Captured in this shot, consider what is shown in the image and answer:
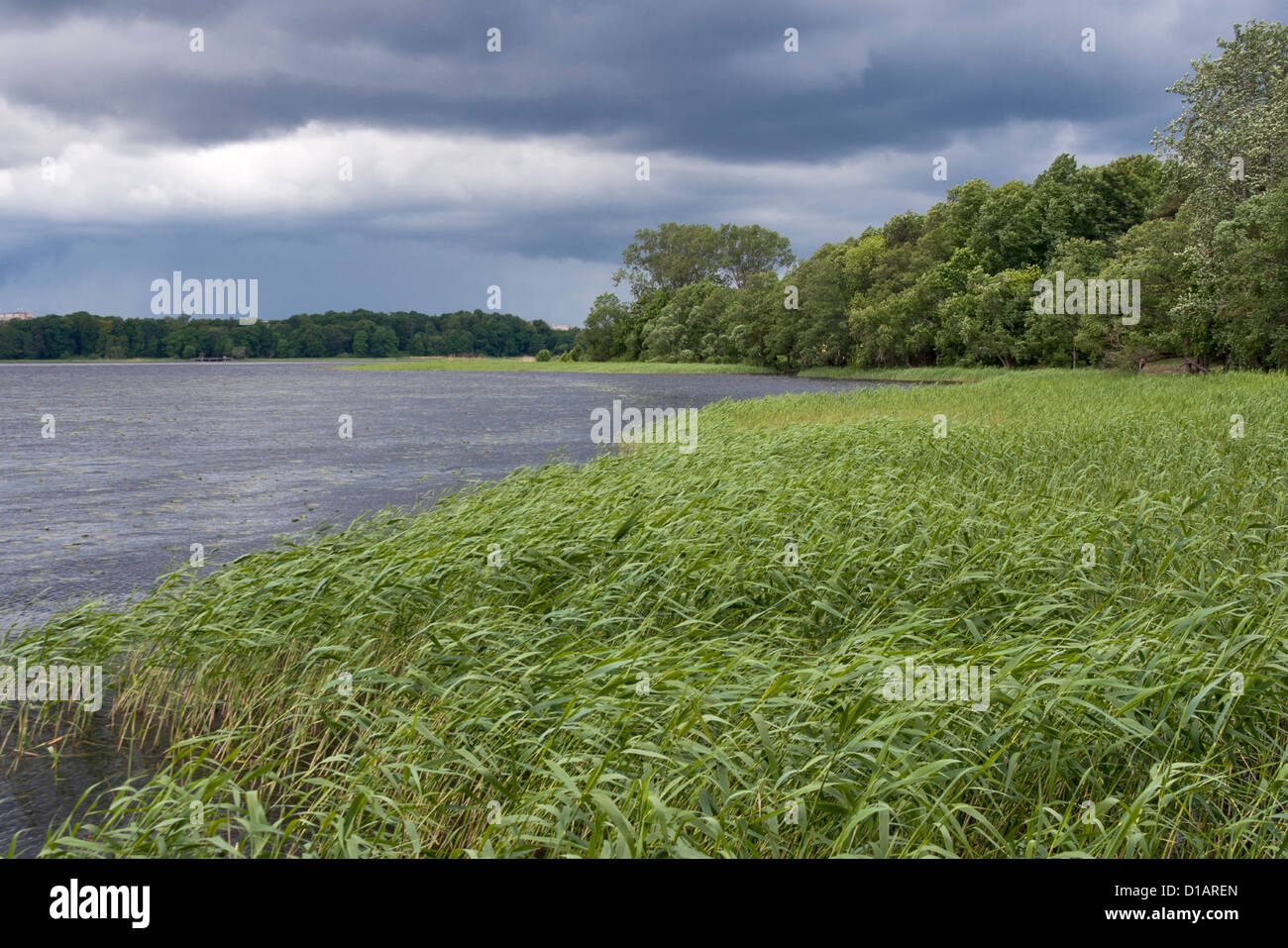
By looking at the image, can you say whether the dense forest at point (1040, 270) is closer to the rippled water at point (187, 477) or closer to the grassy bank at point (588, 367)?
the grassy bank at point (588, 367)

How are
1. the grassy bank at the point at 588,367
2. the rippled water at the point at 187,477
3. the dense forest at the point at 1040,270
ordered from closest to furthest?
the rippled water at the point at 187,477 < the dense forest at the point at 1040,270 < the grassy bank at the point at 588,367

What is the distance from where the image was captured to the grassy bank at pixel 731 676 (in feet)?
16.0

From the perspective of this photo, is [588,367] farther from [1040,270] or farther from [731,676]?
[731,676]

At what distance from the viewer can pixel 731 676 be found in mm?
6621

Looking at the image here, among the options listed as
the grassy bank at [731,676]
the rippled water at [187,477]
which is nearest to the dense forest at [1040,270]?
the rippled water at [187,477]

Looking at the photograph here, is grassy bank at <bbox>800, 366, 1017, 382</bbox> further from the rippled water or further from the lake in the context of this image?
the lake

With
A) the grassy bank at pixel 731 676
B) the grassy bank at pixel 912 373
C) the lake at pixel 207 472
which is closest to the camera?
the grassy bank at pixel 731 676

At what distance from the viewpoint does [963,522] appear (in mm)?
10039

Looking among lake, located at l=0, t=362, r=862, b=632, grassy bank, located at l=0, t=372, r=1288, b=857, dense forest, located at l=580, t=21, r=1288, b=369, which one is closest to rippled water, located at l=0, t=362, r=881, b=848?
lake, located at l=0, t=362, r=862, b=632

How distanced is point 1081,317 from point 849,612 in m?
56.6

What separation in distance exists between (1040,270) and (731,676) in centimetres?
8434

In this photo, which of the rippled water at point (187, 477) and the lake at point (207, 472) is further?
the lake at point (207, 472)

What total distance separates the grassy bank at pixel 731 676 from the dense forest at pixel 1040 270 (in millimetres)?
34051

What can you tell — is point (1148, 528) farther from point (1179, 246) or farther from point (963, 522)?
point (1179, 246)
